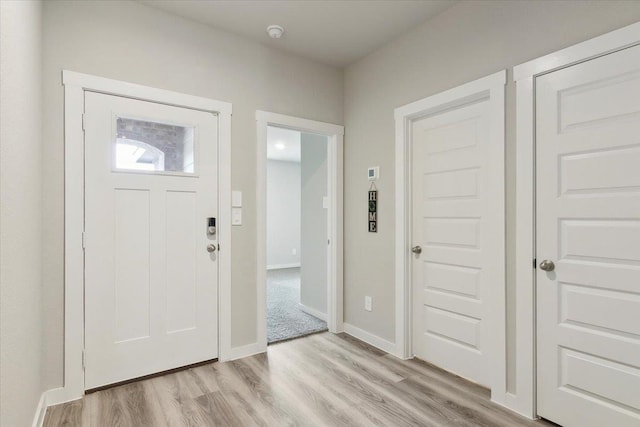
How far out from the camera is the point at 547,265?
6.17 feet

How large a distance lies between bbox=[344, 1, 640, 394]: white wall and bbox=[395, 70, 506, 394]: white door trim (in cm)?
5

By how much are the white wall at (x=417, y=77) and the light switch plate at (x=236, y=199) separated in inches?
44.8

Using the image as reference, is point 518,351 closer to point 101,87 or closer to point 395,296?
point 395,296

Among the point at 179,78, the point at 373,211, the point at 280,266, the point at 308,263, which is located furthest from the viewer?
the point at 280,266

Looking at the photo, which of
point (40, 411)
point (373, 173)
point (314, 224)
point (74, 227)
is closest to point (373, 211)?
point (373, 173)

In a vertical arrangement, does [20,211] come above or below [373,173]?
below

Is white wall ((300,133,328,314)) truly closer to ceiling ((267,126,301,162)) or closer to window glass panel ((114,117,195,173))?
ceiling ((267,126,301,162))

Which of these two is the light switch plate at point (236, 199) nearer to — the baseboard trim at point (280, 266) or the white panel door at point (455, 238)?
the white panel door at point (455, 238)

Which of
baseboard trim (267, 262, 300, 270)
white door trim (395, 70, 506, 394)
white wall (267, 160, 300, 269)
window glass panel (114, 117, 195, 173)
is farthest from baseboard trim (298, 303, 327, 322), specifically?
white wall (267, 160, 300, 269)

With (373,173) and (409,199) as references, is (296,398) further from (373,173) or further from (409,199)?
(373,173)

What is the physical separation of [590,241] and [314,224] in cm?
270

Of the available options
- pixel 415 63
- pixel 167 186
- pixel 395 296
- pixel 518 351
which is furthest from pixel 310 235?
pixel 518 351

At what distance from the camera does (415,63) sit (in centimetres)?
270

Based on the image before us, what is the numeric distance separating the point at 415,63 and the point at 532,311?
2006 millimetres
